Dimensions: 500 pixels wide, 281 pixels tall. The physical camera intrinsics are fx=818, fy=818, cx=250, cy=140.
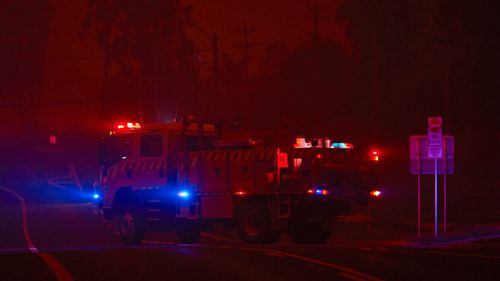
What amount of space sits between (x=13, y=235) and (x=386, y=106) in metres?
38.0

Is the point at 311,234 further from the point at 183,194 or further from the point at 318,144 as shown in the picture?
the point at 183,194

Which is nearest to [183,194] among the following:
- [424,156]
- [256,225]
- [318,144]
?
[256,225]

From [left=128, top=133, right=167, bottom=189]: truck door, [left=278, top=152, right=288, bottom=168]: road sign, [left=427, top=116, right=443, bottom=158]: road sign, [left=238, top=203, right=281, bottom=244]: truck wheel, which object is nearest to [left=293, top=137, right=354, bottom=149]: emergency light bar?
[left=278, top=152, right=288, bottom=168]: road sign

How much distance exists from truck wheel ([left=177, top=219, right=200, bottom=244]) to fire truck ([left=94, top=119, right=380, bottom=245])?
27 mm

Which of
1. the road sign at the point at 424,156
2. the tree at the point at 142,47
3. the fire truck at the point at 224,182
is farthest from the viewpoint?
the tree at the point at 142,47

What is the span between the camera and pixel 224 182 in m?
20.1

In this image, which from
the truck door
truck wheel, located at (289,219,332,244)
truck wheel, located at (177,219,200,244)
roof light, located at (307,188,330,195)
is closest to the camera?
roof light, located at (307,188,330,195)

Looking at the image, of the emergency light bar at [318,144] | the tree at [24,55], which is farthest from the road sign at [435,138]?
the tree at [24,55]

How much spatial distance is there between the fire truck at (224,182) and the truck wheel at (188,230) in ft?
0.09

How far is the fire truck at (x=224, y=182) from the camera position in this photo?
19031mm

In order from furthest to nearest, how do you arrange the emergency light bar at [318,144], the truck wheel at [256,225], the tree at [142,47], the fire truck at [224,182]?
1. the tree at [142,47]
2. the truck wheel at [256,225]
3. the emergency light bar at [318,144]
4. the fire truck at [224,182]

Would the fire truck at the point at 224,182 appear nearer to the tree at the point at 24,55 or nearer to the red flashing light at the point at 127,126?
the red flashing light at the point at 127,126

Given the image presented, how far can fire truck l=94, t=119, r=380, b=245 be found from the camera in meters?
19.0

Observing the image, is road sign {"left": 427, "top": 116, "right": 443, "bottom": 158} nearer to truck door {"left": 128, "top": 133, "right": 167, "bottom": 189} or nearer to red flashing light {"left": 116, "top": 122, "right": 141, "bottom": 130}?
truck door {"left": 128, "top": 133, "right": 167, "bottom": 189}
